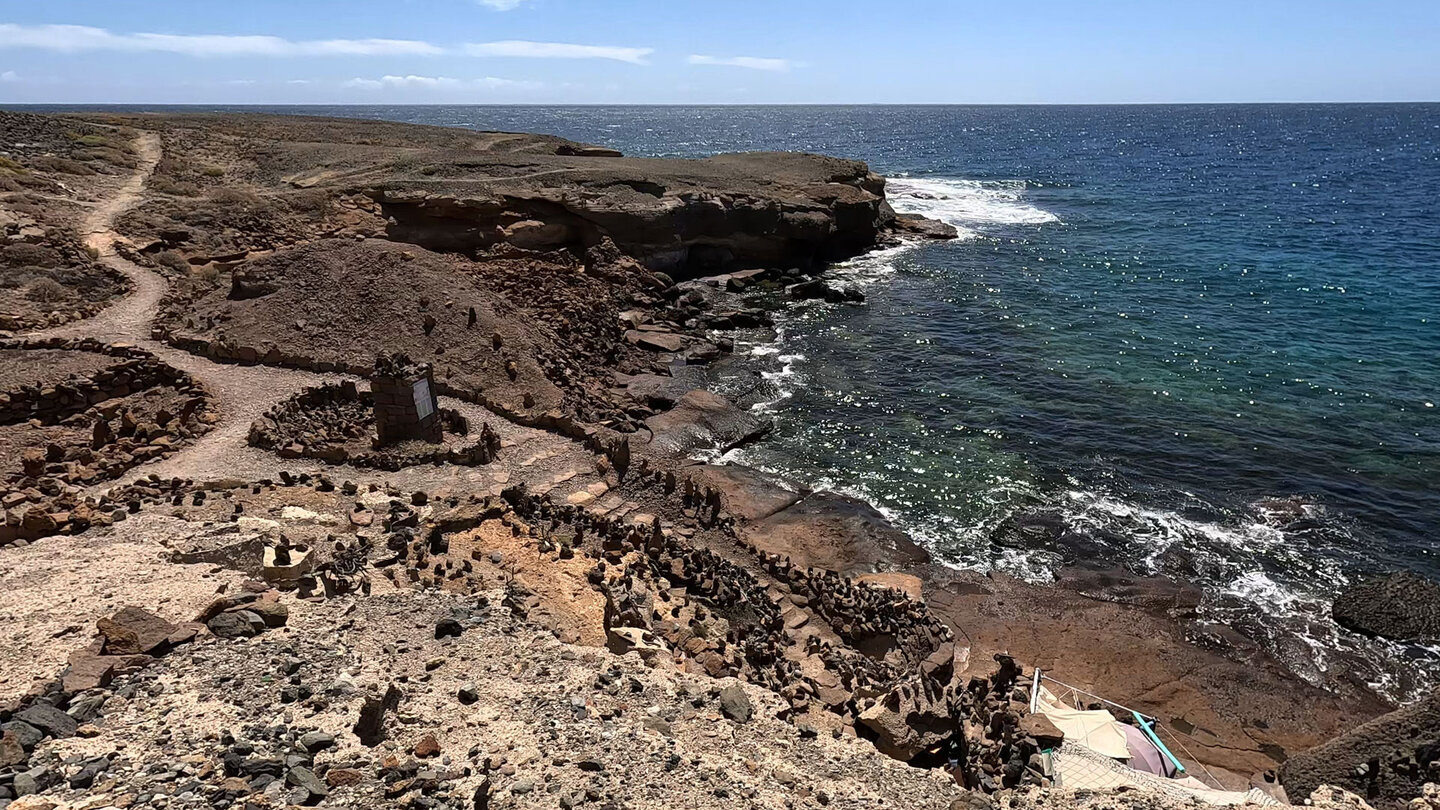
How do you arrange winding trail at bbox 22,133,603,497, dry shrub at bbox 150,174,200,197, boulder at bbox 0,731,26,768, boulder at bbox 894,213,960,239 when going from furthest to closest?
boulder at bbox 894,213,960,239, dry shrub at bbox 150,174,200,197, winding trail at bbox 22,133,603,497, boulder at bbox 0,731,26,768

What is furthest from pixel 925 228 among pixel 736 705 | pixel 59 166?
pixel 736 705

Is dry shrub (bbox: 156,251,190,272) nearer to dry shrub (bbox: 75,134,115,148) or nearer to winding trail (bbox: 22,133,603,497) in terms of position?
winding trail (bbox: 22,133,603,497)

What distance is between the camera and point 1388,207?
68188 mm

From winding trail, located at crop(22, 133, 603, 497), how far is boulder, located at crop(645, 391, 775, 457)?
3.97 m

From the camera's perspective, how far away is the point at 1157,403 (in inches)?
1163

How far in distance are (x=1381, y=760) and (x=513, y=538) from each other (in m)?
15.7

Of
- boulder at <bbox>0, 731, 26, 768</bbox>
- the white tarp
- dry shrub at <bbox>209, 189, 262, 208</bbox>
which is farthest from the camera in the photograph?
dry shrub at <bbox>209, 189, 262, 208</bbox>

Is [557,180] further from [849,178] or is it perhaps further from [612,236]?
[849,178]

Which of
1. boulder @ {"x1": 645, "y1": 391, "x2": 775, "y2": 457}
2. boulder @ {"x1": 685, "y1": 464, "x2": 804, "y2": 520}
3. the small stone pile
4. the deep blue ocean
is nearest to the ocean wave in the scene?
the deep blue ocean

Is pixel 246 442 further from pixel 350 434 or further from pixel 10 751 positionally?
pixel 10 751

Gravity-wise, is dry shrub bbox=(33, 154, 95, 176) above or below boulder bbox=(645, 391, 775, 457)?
above

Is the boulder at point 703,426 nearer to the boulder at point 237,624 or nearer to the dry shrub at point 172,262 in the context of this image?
the boulder at point 237,624

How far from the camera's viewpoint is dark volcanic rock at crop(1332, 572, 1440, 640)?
1795 cm

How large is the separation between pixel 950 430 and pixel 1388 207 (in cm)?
6455
